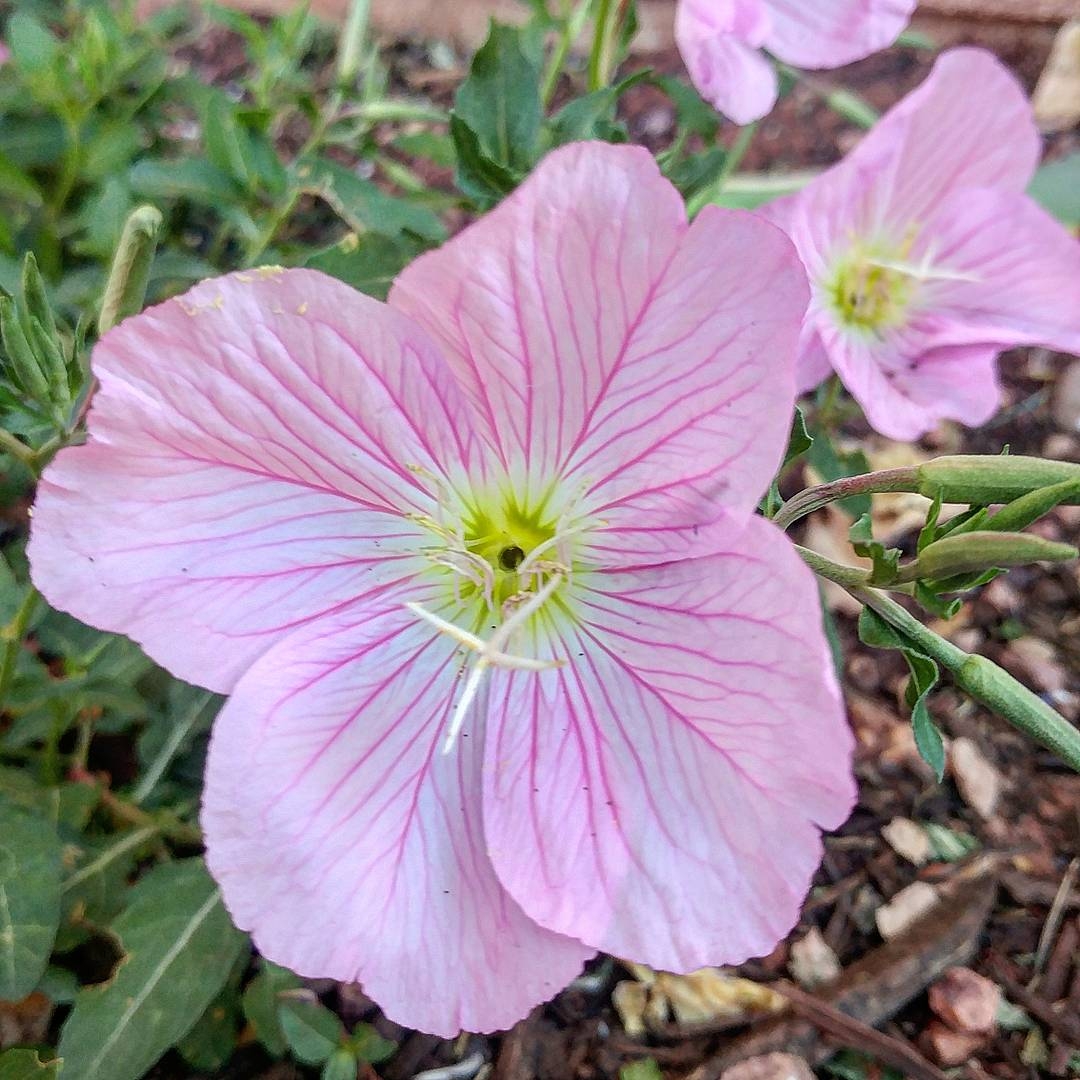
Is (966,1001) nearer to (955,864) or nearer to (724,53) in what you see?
(955,864)

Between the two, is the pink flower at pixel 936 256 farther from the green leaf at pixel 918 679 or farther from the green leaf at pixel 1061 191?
the green leaf at pixel 1061 191

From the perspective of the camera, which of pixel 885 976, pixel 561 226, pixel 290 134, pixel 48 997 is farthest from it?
pixel 290 134

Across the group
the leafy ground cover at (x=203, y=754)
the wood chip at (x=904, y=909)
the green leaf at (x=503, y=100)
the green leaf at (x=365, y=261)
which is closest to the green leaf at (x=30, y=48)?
the leafy ground cover at (x=203, y=754)

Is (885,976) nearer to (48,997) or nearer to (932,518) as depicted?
(932,518)

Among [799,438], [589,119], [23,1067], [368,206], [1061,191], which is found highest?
[589,119]

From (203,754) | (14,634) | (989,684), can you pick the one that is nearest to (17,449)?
(14,634)

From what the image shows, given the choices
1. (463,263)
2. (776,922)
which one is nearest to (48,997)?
(776,922)

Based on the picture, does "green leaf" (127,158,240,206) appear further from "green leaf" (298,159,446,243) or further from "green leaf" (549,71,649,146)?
"green leaf" (549,71,649,146)
